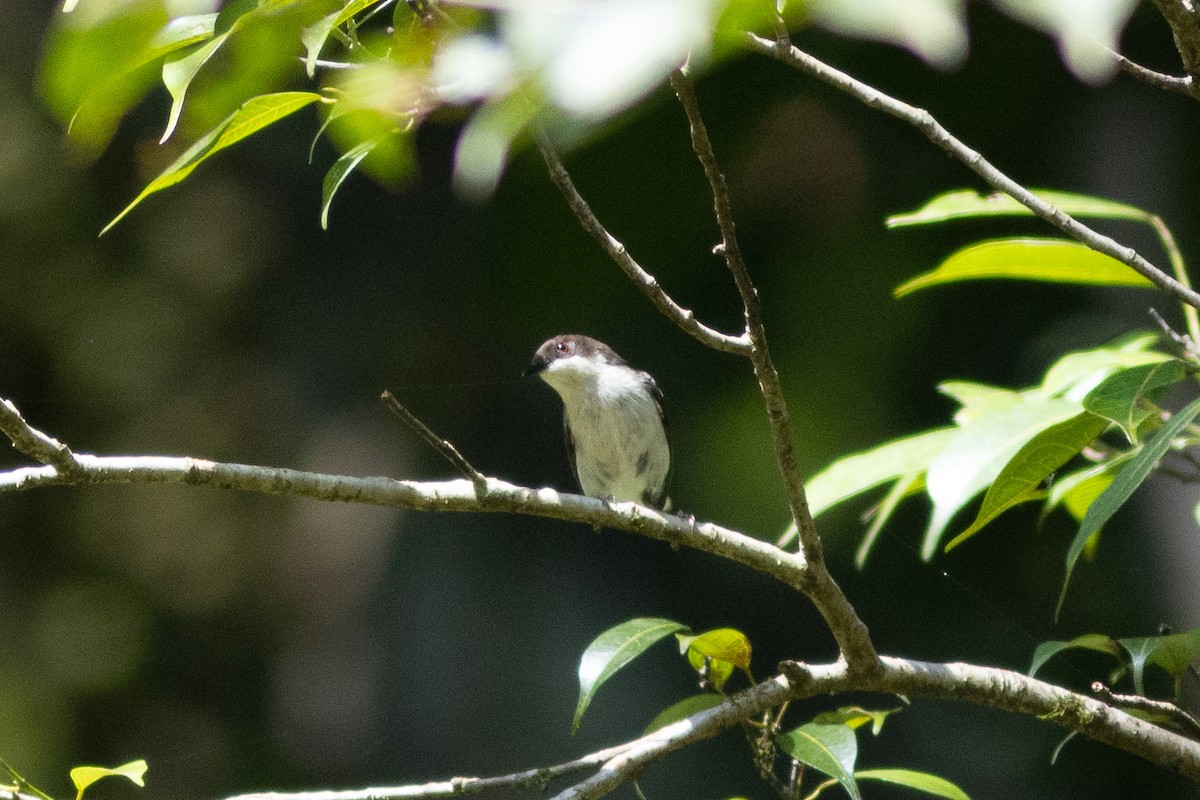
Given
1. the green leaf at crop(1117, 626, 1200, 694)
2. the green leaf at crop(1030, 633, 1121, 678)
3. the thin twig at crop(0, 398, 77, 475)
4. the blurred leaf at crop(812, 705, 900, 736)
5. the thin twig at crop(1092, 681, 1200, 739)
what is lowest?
the thin twig at crop(1092, 681, 1200, 739)

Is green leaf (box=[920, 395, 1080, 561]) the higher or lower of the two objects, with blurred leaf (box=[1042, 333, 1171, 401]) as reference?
lower

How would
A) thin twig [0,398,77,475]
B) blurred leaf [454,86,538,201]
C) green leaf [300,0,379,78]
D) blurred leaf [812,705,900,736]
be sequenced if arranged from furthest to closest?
blurred leaf [812,705,900,736], thin twig [0,398,77,475], green leaf [300,0,379,78], blurred leaf [454,86,538,201]

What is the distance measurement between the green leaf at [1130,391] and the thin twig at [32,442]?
Result: 144 cm

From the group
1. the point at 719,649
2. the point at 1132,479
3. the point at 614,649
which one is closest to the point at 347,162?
the point at 614,649

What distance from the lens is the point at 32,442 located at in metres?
1.50

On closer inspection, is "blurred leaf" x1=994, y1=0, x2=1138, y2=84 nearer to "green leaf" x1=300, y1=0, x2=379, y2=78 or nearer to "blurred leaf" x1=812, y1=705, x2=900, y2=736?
"green leaf" x1=300, y1=0, x2=379, y2=78

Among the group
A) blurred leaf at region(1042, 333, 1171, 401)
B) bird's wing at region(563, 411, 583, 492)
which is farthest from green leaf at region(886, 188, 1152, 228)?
bird's wing at region(563, 411, 583, 492)

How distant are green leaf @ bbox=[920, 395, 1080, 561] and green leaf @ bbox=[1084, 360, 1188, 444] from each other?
89 mm

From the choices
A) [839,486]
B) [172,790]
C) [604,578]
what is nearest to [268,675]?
[172,790]

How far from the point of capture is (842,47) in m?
5.18

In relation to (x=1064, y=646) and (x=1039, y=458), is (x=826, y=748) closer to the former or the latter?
(x=1064, y=646)

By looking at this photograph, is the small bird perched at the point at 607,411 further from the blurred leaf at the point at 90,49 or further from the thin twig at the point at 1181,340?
the blurred leaf at the point at 90,49

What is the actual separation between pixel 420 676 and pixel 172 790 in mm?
1371

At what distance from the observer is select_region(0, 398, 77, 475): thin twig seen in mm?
1466
